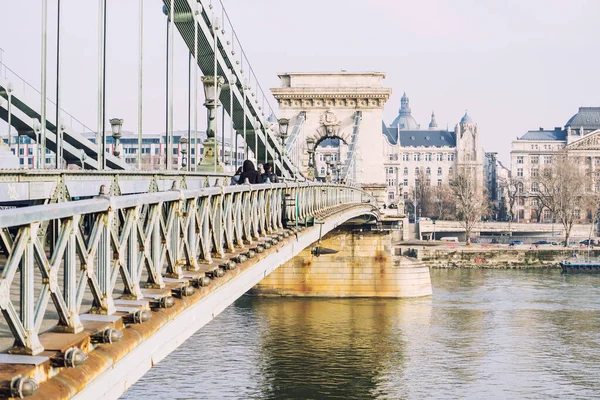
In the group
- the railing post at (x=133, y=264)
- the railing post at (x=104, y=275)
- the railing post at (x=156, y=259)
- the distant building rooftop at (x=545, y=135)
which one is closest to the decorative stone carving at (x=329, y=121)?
the railing post at (x=156, y=259)

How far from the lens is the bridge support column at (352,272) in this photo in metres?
48.4

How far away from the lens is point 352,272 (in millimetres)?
49438

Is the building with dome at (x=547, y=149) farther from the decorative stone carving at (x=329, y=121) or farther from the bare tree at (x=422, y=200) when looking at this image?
the decorative stone carving at (x=329, y=121)

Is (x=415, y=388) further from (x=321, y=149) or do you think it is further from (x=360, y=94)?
(x=321, y=149)

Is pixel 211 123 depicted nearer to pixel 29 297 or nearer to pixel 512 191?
pixel 29 297

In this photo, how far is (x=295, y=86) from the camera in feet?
195

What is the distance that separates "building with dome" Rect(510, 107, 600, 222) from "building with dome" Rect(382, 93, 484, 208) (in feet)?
20.5

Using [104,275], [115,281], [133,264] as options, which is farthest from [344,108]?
[104,275]

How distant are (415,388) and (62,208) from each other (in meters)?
22.2

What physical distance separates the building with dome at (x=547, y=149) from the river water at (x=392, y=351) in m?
79.3

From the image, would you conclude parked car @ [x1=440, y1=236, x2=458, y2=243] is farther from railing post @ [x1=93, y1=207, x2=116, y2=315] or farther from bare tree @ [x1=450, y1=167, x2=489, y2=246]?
railing post @ [x1=93, y1=207, x2=116, y2=315]

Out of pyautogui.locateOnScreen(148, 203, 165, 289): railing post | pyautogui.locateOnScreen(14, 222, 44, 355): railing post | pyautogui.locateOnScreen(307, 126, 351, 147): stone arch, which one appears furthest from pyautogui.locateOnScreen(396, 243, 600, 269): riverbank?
pyautogui.locateOnScreen(14, 222, 44, 355): railing post

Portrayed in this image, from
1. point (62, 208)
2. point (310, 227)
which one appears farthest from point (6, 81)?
point (62, 208)

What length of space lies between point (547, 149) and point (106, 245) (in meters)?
Result: 132
